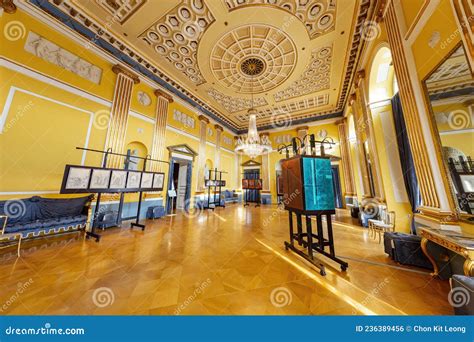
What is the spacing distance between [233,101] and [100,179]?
6564 millimetres

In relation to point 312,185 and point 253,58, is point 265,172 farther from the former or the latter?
point 312,185

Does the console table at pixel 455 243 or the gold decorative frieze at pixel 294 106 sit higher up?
the gold decorative frieze at pixel 294 106

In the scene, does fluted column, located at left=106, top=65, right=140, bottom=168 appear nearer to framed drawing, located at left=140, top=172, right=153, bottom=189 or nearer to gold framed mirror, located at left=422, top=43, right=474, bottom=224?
framed drawing, located at left=140, top=172, right=153, bottom=189

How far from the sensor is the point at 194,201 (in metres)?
7.69

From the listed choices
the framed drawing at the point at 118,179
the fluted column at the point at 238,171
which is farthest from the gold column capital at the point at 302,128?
the framed drawing at the point at 118,179

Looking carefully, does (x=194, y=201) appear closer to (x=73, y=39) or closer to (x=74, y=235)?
(x=74, y=235)

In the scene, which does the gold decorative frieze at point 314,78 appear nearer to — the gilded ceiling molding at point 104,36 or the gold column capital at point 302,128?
the gold column capital at point 302,128

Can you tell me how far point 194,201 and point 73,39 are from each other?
661 centimetres

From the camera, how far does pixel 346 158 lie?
26.9 feet

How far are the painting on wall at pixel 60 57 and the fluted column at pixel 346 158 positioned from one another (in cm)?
1075

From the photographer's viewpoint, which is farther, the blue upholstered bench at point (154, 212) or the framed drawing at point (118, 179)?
the blue upholstered bench at point (154, 212)

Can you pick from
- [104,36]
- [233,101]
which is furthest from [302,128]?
[104,36]

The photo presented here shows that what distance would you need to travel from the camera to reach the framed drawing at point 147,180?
4.56 metres

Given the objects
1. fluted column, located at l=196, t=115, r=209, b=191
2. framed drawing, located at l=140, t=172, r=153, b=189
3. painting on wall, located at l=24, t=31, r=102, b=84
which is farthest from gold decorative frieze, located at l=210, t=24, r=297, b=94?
framed drawing, located at l=140, t=172, r=153, b=189
